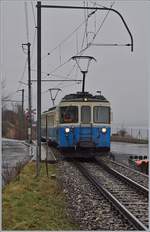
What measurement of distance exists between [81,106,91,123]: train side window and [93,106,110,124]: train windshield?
7.9 inches

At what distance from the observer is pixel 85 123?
15797 mm

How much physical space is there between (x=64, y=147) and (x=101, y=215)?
29.1ft

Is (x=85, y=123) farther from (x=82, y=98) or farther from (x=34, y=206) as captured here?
(x=34, y=206)

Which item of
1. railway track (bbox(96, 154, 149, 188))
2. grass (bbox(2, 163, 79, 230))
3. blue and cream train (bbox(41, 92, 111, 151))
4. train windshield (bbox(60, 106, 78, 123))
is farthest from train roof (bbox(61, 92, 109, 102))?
grass (bbox(2, 163, 79, 230))

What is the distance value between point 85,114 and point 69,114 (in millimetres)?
545

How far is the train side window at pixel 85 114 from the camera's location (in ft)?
51.8

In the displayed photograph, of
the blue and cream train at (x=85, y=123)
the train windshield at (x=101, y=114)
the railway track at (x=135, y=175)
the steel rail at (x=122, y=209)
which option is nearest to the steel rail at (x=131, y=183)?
the railway track at (x=135, y=175)

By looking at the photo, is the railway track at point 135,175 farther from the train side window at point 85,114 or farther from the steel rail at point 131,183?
the train side window at point 85,114

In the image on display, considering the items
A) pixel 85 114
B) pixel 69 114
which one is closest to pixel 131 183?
pixel 85 114

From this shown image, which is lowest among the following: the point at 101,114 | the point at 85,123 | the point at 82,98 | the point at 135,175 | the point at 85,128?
the point at 135,175

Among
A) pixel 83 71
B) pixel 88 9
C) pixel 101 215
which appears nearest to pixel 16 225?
pixel 101 215

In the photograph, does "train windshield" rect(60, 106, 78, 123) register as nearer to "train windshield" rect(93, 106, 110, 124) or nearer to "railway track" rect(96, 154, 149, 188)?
"train windshield" rect(93, 106, 110, 124)

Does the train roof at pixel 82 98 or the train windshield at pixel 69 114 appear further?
the train windshield at pixel 69 114

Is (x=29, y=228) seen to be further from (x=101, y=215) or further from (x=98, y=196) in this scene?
(x=98, y=196)
